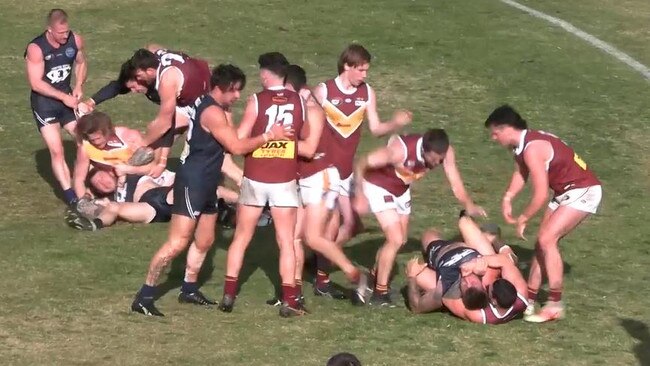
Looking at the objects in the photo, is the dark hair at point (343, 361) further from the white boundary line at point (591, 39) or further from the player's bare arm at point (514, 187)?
the white boundary line at point (591, 39)

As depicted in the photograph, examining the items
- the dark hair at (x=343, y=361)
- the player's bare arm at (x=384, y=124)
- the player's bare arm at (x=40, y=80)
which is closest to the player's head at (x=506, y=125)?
the player's bare arm at (x=384, y=124)

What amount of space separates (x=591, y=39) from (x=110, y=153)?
10222 millimetres

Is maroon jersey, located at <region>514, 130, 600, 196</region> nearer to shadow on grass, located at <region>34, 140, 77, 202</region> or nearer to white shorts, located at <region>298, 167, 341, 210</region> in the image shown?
white shorts, located at <region>298, 167, 341, 210</region>

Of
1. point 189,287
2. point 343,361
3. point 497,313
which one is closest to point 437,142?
point 497,313

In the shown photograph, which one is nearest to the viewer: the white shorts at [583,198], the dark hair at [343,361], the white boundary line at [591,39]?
the dark hair at [343,361]

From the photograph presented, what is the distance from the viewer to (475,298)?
37.6ft

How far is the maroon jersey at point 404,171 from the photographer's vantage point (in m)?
12.2

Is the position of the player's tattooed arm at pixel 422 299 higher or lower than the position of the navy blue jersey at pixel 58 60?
lower

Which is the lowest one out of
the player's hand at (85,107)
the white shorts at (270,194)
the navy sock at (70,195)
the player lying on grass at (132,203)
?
the navy sock at (70,195)

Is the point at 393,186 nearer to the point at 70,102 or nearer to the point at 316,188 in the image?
the point at 316,188

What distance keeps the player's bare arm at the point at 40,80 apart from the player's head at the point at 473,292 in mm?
5875

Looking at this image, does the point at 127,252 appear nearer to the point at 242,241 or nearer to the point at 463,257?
the point at 242,241

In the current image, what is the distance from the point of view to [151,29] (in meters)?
22.6

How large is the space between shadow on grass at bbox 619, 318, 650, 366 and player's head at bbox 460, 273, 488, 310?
51.5 inches
